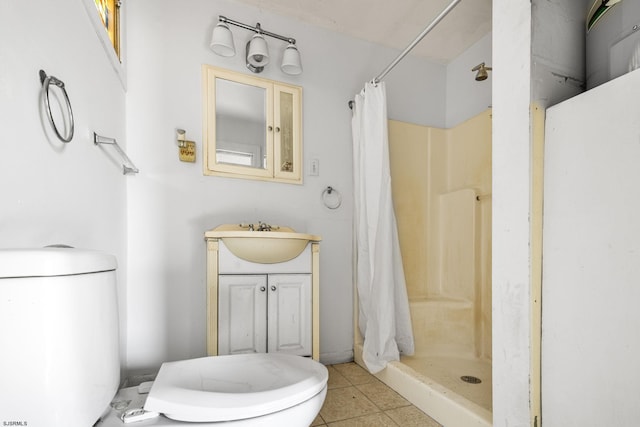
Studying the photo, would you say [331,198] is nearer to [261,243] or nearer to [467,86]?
[261,243]

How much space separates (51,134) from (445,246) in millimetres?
2198

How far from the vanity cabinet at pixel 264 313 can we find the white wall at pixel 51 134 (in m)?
0.55

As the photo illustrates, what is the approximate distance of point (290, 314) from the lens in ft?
4.87

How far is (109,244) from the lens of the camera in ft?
4.03

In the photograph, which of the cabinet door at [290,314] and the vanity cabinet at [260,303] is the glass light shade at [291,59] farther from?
the cabinet door at [290,314]

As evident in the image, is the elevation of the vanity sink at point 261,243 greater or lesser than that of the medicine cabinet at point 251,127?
lesser

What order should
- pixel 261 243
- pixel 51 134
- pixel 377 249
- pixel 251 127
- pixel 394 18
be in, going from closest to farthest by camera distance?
pixel 51 134 < pixel 261 243 < pixel 377 249 < pixel 251 127 < pixel 394 18

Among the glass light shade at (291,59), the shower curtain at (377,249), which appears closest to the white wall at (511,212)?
the shower curtain at (377,249)

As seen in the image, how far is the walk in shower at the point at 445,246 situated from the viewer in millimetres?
1752

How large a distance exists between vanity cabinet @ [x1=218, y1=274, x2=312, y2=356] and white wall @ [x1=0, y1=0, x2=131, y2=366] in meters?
0.55

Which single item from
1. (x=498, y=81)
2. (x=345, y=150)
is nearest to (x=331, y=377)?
(x=345, y=150)

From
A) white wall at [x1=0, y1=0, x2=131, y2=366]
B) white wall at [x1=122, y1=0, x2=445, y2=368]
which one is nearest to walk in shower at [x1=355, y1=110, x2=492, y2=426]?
white wall at [x1=122, y1=0, x2=445, y2=368]

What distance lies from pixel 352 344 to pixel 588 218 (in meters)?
1.54

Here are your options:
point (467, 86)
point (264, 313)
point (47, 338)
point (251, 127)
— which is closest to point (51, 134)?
point (47, 338)
